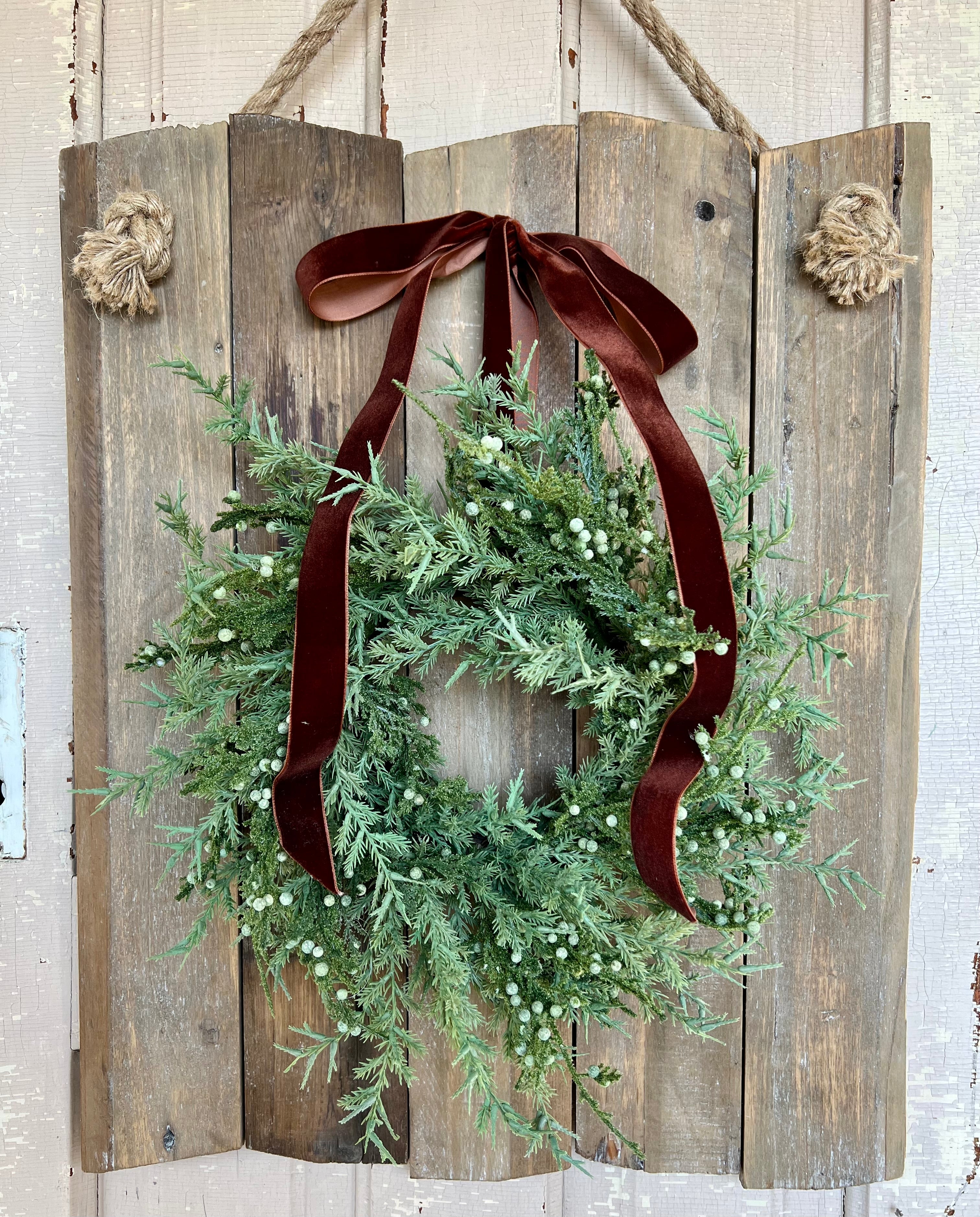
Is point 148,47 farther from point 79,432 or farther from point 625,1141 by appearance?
point 625,1141

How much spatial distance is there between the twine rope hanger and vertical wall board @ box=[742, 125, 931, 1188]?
0.03 m

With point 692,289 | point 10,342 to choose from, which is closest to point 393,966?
point 692,289

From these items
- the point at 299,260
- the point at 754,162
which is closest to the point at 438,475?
the point at 299,260

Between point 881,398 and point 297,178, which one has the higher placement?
point 297,178

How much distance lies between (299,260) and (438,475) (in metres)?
0.30

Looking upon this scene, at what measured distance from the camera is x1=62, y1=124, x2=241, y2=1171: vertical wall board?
0.86 meters

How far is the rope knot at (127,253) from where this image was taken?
2.69 feet

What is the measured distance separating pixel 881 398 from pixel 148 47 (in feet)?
3.52

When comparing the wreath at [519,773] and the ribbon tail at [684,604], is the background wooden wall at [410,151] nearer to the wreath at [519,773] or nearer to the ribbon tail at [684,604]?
the wreath at [519,773]

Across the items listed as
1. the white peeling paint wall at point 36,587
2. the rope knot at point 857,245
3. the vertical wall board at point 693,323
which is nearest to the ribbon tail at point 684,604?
the vertical wall board at point 693,323

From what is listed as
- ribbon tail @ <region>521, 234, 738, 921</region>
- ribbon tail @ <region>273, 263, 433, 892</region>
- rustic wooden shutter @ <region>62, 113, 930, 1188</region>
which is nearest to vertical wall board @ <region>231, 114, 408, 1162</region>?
rustic wooden shutter @ <region>62, 113, 930, 1188</region>

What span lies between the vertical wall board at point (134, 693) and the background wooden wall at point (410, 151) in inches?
7.9

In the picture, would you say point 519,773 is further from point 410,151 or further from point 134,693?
point 410,151

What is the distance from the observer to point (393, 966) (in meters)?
0.79
